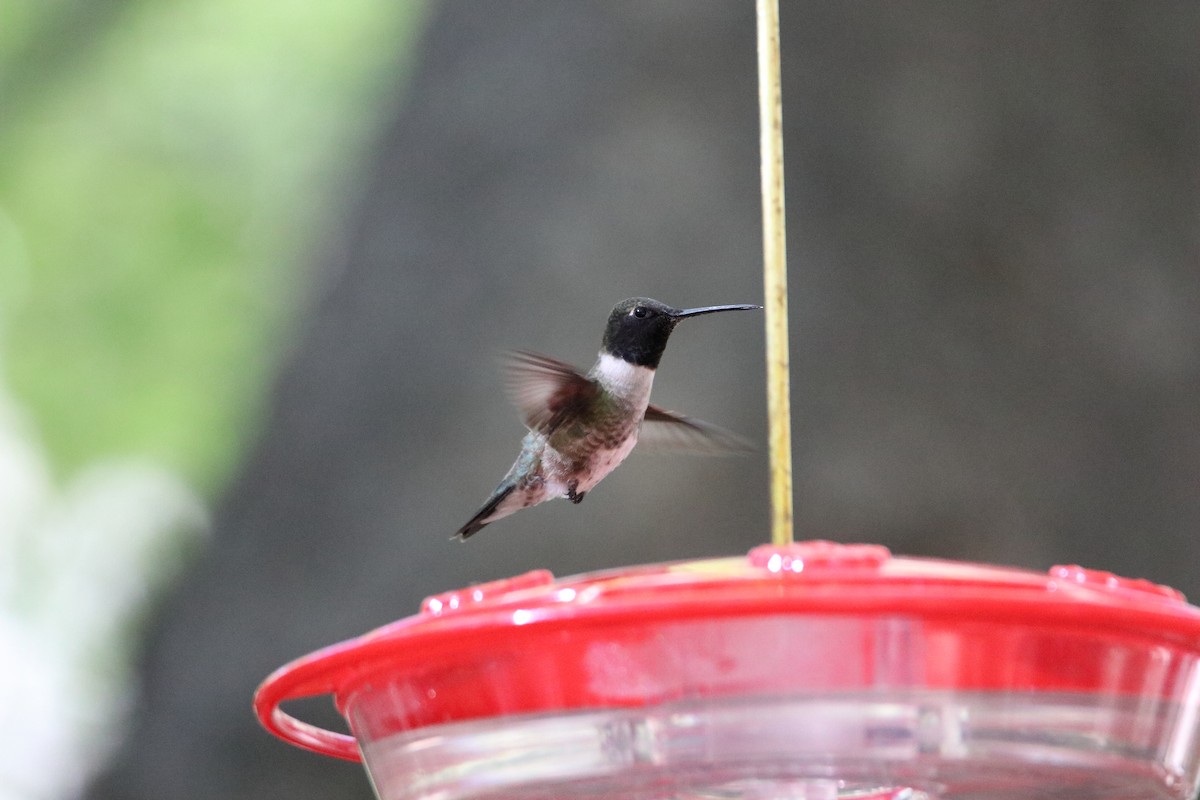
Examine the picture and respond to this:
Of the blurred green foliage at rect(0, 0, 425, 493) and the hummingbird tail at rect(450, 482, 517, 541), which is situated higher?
the blurred green foliage at rect(0, 0, 425, 493)

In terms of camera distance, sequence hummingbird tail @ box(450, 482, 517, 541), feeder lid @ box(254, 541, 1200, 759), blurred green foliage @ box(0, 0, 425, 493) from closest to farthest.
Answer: feeder lid @ box(254, 541, 1200, 759) → hummingbird tail @ box(450, 482, 517, 541) → blurred green foliage @ box(0, 0, 425, 493)

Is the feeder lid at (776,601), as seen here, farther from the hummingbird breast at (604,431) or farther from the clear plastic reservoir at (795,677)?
the hummingbird breast at (604,431)

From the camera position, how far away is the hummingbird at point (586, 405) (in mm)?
1569

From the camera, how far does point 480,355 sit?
379 centimetres

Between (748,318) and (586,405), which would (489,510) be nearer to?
(586,405)

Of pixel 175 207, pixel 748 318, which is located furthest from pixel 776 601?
pixel 175 207

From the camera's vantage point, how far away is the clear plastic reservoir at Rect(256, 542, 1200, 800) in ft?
2.96

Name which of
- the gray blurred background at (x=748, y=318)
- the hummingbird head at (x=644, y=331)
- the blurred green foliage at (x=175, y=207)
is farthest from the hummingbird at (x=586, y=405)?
the blurred green foliage at (x=175, y=207)

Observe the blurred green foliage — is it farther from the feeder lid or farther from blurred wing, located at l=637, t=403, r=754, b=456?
the feeder lid

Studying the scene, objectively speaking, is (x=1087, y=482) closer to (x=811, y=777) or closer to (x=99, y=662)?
(x=811, y=777)

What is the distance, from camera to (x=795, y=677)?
0.90 meters

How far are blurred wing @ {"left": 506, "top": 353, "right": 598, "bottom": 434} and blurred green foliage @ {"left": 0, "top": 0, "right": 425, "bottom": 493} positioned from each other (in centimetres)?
341

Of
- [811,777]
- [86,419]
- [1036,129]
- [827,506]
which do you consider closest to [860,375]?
[827,506]

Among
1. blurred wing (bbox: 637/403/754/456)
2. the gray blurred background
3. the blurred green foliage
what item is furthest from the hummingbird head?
the blurred green foliage
